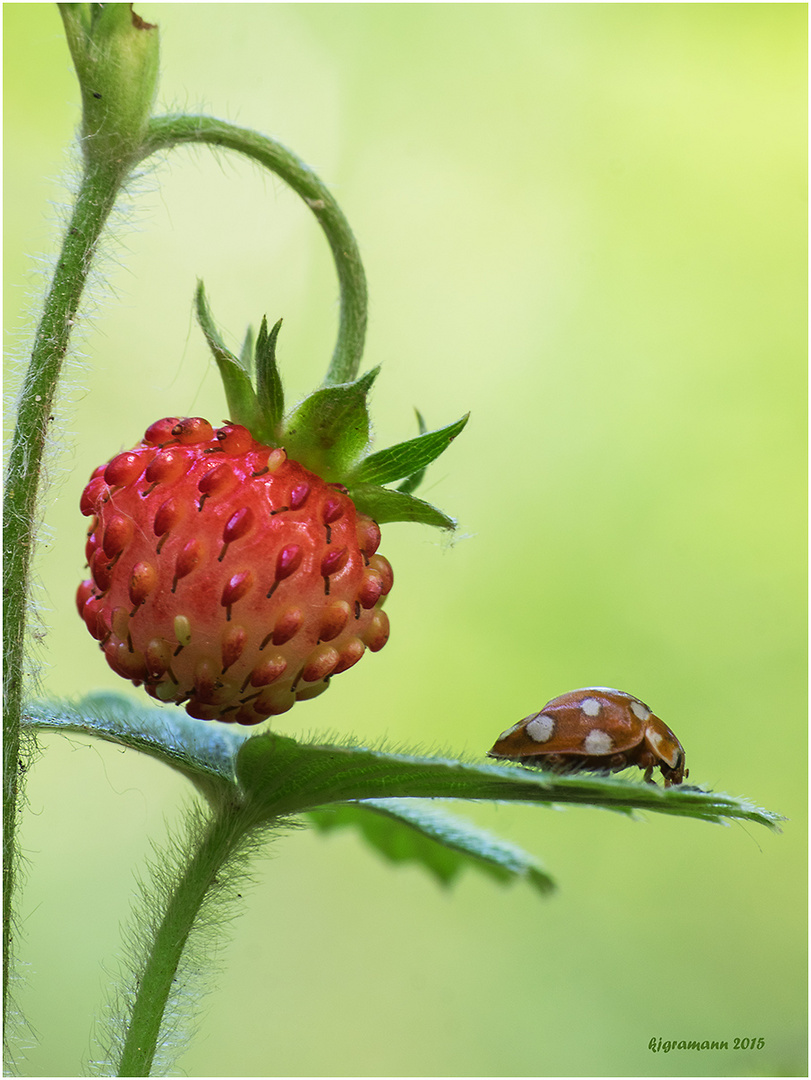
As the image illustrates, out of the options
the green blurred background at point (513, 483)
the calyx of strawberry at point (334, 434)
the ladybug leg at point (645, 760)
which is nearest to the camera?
the calyx of strawberry at point (334, 434)

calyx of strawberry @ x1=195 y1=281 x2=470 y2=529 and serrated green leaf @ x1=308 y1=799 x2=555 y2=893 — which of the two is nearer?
calyx of strawberry @ x1=195 y1=281 x2=470 y2=529

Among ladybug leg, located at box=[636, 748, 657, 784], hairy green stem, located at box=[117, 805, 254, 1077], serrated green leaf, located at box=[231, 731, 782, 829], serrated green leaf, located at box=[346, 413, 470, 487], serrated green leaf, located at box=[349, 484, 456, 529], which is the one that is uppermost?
serrated green leaf, located at box=[346, 413, 470, 487]

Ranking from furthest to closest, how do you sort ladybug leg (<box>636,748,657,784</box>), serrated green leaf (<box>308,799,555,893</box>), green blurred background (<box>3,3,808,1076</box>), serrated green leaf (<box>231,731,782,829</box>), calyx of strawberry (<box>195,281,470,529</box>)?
green blurred background (<box>3,3,808,1076</box>) → serrated green leaf (<box>308,799,555,893</box>) → ladybug leg (<box>636,748,657,784</box>) → calyx of strawberry (<box>195,281,470,529</box>) → serrated green leaf (<box>231,731,782,829</box>)

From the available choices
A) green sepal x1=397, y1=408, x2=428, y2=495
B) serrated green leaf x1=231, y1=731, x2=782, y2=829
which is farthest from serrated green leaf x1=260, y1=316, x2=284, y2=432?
serrated green leaf x1=231, y1=731, x2=782, y2=829

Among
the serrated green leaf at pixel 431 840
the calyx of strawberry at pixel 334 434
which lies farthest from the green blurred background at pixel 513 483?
the calyx of strawberry at pixel 334 434

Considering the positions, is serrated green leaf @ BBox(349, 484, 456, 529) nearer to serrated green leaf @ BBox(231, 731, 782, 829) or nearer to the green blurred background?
serrated green leaf @ BBox(231, 731, 782, 829)

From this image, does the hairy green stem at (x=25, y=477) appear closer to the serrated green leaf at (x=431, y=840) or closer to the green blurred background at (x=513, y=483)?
the serrated green leaf at (x=431, y=840)

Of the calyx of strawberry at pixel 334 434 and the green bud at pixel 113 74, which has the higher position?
the green bud at pixel 113 74

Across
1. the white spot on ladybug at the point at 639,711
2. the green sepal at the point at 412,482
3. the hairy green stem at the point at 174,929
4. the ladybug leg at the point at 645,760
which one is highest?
the green sepal at the point at 412,482
